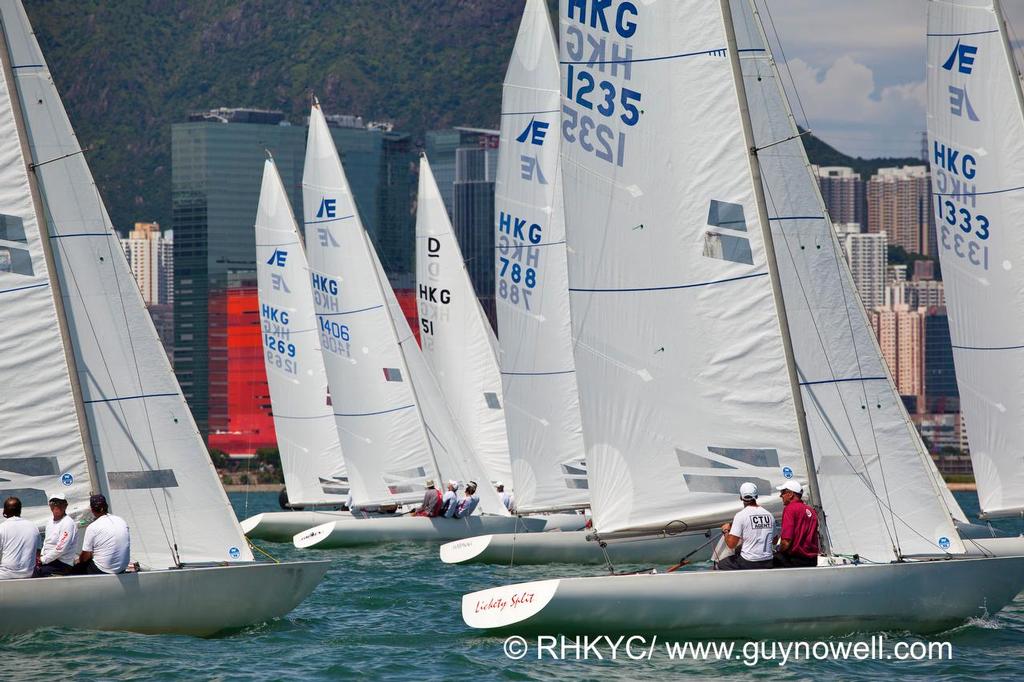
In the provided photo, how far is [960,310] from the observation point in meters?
18.1

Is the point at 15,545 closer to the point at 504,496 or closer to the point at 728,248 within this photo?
the point at 728,248

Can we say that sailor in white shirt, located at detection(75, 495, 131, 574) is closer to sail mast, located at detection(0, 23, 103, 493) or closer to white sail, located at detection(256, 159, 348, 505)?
sail mast, located at detection(0, 23, 103, 493)

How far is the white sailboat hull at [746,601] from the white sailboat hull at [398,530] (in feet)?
37.5

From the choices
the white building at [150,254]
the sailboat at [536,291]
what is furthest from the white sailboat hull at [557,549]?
the white building at [150,254]

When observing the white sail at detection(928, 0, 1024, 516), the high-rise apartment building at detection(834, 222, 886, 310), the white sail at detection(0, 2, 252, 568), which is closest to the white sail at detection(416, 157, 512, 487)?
the white sail at detection(928, 0, 1024, 516)

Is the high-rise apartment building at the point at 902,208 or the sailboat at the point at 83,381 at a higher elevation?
the high-rise apartment building at the point at 902,208

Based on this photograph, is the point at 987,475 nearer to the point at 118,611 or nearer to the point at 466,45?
the point at 118,611

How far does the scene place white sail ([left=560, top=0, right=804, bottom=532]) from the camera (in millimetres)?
12648

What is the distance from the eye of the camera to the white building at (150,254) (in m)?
163

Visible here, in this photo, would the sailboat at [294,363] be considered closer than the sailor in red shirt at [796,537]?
No

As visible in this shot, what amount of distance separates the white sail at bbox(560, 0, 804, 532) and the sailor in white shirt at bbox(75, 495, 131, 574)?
152 inches

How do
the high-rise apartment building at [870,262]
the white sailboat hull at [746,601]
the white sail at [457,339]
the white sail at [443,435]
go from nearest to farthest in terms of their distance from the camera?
1. the white sailboat hull at [746,601]
2. the white sail at [443,435]
3. the white sail at [457,339]
4. the high-rise apartment building at [870,262]

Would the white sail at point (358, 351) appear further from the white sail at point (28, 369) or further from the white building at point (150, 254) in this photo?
the white building at point (150, 254)

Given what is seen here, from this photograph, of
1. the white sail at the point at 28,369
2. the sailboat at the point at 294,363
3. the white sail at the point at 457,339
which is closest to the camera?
the white sail at the point at 28,369
